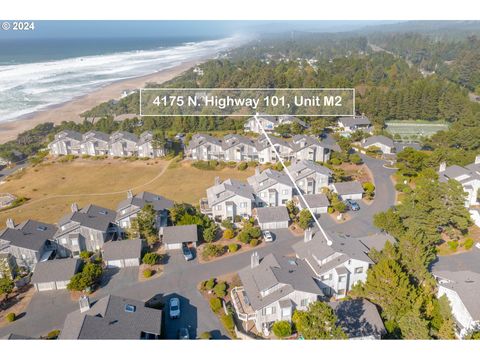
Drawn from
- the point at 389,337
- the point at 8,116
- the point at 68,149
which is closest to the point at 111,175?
the point at 68,149

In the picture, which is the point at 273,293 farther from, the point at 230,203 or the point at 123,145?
the point at 123,145

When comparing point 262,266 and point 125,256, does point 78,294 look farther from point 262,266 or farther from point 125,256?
point 262,266

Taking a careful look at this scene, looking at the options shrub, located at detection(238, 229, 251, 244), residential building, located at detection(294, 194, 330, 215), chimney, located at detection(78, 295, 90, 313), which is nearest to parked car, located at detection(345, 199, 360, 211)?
residential building, located at detection(294, 194, 330, 215)

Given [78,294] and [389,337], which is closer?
[389,337]

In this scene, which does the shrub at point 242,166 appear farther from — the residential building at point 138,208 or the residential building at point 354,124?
the residential building at point 354,124

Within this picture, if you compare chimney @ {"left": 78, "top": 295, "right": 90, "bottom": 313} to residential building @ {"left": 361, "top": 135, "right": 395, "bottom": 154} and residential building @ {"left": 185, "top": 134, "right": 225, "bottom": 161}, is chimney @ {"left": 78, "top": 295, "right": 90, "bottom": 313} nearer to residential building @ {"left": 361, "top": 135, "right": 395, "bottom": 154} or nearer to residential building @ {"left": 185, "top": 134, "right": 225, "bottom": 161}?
residential building @ {"left": 185, "top": 134, "right": 225, "bottom": 161}

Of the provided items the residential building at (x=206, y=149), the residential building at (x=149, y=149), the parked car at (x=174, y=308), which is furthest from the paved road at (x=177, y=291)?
the residential building at (x=149, y=149)
